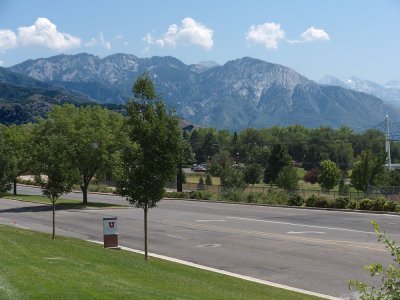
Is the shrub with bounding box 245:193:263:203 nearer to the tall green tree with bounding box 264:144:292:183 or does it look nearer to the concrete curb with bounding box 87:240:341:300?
the concrete curb with bounding box 87:240:341:300

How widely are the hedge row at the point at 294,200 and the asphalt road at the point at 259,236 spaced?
1811 mm

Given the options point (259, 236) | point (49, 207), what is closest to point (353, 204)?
point (259, 236)

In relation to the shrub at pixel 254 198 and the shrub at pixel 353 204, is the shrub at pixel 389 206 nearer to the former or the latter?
the shrub at pixel 353 204

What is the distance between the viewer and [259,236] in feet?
84.5

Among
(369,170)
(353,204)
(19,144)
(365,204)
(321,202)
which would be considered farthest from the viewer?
(369,170)

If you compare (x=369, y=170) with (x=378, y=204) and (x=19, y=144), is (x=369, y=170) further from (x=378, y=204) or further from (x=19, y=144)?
(x=19, y=144)

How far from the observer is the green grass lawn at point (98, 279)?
9859 millimetres

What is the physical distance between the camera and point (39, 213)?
3778 centimetres

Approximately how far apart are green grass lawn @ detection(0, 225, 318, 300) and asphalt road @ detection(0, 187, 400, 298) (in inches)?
92.2

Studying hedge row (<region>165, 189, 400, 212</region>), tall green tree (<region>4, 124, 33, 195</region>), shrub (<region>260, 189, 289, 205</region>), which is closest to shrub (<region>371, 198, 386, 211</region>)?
hedge row (<region>165, 189, 400, 212</region>)

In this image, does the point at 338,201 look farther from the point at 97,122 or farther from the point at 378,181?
the point at 378,181

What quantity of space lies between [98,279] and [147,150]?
6.27m

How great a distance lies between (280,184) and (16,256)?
203 feet

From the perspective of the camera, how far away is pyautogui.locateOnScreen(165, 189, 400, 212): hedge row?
3716 cm
